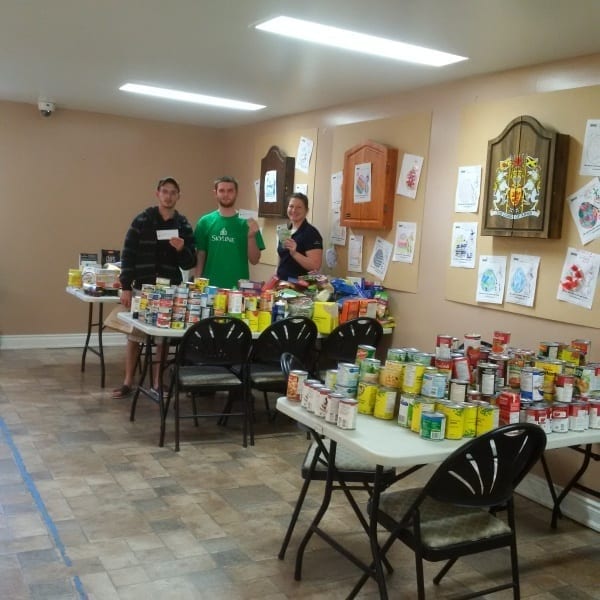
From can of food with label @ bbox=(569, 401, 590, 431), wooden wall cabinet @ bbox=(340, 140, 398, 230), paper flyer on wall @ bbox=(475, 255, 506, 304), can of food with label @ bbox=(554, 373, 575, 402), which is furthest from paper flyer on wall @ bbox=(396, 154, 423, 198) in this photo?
can of food with label @ bbox=(569, 401, 590, 431)

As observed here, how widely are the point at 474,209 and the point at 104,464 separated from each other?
2699 mm

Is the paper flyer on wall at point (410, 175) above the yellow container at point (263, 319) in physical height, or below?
above

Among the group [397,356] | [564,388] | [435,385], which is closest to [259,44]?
[397,356]

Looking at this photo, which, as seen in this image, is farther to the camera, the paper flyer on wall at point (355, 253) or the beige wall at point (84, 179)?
the beige wall at point (84, 179)

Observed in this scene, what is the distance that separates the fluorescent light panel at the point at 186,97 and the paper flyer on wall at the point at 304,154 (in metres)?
0.48

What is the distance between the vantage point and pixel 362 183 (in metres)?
5.14

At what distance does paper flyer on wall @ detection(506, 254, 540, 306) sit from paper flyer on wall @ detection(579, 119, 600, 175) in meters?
0.56

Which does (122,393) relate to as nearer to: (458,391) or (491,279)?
(491,279)

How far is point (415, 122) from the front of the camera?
4.76m

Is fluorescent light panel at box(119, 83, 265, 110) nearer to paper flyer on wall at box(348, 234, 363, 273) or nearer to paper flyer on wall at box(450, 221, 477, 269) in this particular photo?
paper flyer on wall at box(348, 234, 363, 273)

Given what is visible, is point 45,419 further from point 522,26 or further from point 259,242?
point 522,26

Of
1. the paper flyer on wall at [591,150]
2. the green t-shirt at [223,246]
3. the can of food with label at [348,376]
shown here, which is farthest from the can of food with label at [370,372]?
the green t-shirt at [223,246]

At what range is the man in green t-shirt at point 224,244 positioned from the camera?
537 centimetres

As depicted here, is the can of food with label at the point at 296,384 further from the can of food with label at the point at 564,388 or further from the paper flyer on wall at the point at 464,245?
the paper flyer on wall at the point at 464,245
